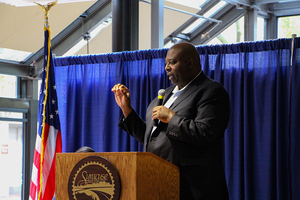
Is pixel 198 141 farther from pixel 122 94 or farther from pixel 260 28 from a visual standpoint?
pixel 260 28

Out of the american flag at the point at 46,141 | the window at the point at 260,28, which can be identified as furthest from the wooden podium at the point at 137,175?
the window at the point at 260,28

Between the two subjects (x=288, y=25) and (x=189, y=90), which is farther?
(x=288, y=25)

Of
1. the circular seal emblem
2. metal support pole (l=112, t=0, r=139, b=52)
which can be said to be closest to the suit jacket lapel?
the circular seal emblem

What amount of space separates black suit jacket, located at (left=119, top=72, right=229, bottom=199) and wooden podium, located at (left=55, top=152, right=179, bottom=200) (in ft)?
0.31

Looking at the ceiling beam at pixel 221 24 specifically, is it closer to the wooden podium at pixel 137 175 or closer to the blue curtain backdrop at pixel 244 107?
the blue curtain backdrop at pixel 244 107

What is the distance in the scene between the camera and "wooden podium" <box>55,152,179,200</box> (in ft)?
5.33

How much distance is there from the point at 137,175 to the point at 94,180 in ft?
0.65

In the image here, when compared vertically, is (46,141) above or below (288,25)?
below

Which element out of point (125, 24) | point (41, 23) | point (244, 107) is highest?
point (41, 23)

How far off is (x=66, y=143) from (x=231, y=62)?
1.87 metres

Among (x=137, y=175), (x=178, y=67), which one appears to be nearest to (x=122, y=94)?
(x=178, y=67)

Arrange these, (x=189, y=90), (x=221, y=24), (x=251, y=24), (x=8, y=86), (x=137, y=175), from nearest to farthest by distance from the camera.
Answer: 1. (x=137, y=175)
2. (x=189, y=90)
3. (x=8, y=86)
4. (x=251, y=24)
5. (x=221, y=24)

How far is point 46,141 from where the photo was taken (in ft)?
11.9

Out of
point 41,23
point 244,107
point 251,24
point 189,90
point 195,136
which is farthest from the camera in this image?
point 251,24
